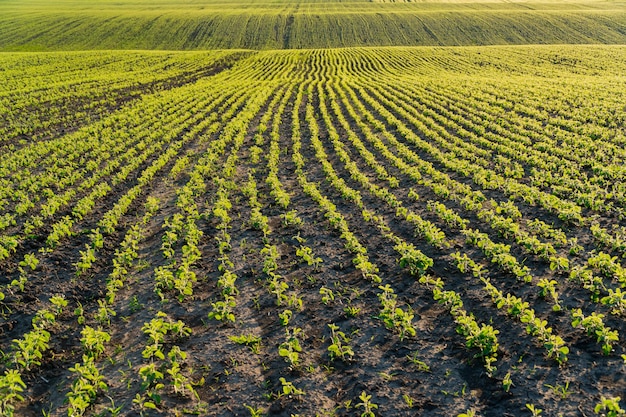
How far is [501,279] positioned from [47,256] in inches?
422

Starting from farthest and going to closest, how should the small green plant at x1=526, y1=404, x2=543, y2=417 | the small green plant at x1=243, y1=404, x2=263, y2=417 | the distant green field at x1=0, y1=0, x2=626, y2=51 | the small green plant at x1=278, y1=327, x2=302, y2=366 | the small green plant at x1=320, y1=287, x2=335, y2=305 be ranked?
the distant green field at x1=0, y1=0, x2=626, y2=51
the small green plant at x1=320, y1=287, x2=335, y2=305
the small green plant at x1=278, y1=327, x2=302, y2=366
the small green plant at x1=243, y1=404, x2=263, y2=417
the small green plant at x1=526, y1=404, x2=543, y2=417

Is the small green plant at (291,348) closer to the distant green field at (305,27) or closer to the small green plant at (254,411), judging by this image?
the small green plant at (254,411)

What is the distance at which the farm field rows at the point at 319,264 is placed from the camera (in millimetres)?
6105

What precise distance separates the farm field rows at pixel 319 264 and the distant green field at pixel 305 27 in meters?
58.5

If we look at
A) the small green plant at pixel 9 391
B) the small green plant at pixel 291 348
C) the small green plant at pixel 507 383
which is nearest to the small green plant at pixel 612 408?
the small green plant at pixel 507 383

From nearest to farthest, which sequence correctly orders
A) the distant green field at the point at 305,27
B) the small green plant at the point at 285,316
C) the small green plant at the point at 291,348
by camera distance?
the small green plant at the point at 291,348, the small green plant at the point at 285,316, the distant green field at the point at 305,27

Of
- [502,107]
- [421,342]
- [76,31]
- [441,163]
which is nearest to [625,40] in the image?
[502,107]

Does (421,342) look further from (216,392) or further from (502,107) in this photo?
(502,107)

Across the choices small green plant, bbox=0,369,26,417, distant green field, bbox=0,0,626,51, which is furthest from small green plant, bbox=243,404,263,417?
distant green field, bbox=0,0,626,51

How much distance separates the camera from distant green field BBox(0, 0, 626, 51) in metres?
72.2

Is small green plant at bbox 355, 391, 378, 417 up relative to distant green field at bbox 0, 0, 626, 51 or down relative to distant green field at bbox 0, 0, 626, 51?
down

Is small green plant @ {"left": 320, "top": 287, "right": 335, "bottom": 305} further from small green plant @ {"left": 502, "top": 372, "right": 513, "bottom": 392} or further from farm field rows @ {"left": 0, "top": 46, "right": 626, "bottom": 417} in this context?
small green plant @ {"left": 502, "top": 372, "right": 513, "bottom": 392}

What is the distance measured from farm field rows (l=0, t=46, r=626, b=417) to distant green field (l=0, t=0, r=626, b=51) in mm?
58523

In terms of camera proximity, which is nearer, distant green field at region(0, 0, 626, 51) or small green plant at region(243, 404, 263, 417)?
small green plant at region(243, 404, 263, 417)
